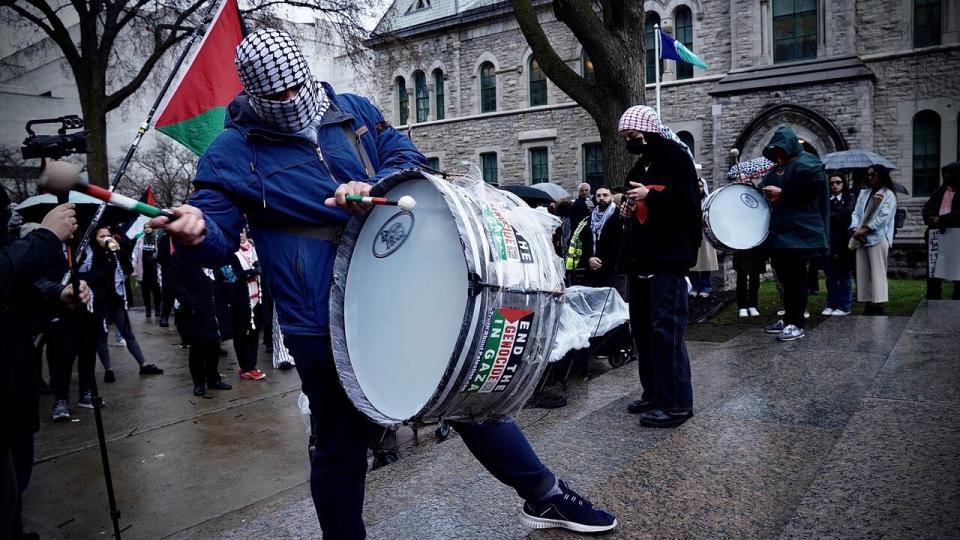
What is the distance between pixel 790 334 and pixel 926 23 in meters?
18.4

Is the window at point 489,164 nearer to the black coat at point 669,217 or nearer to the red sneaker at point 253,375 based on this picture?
the red sneaker at point 253,375

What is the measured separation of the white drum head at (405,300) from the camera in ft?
7.11

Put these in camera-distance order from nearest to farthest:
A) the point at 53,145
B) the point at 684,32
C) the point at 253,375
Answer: the point at 53,145 → the point at 253,375 → the point at 684,32

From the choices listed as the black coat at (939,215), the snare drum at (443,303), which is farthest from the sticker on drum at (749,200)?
the snare drum at (443,303)

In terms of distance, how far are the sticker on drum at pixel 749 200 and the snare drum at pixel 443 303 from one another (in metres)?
5.56

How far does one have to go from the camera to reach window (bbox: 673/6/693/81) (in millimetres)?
24219

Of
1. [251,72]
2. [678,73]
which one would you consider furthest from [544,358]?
[678,73]

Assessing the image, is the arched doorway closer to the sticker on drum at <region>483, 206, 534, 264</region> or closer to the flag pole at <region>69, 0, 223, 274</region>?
the flag pole at <region>69, 0, 223, 274</region>

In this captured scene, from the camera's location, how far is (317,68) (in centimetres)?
3834

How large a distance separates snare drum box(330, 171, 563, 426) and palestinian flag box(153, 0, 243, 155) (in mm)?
2920

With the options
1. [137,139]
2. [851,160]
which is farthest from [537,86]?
[137,139]

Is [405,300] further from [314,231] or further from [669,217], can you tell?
[669,217]

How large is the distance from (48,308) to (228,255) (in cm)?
153

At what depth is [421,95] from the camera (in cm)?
3297
